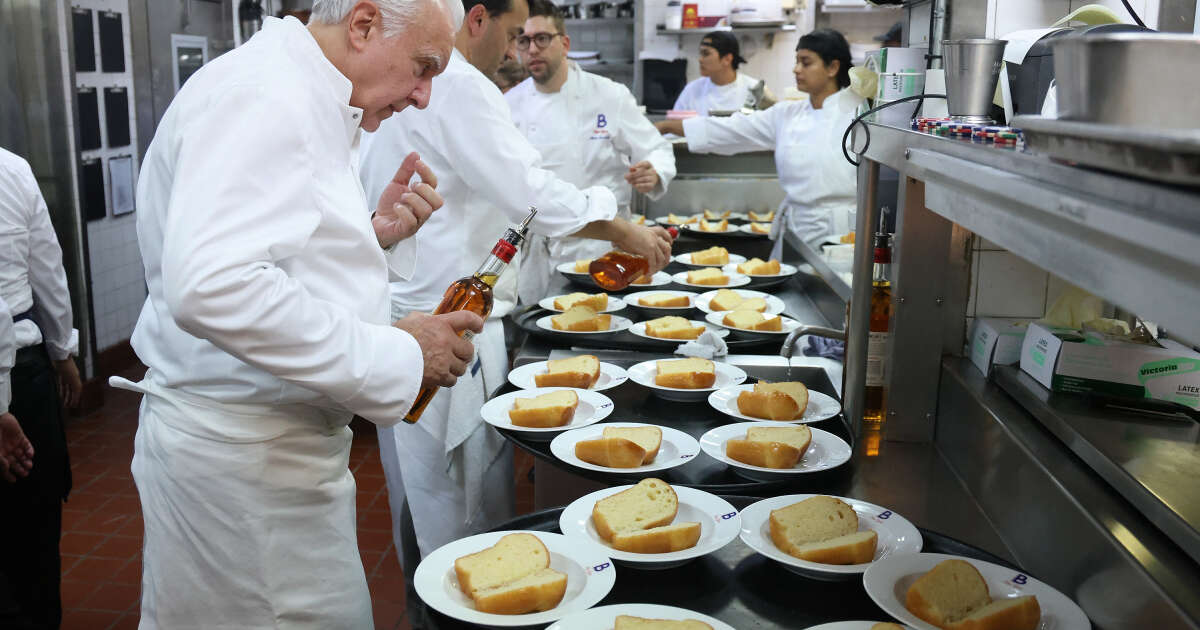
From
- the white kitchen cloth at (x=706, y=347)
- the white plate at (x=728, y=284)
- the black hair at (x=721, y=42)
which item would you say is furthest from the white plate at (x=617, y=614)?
the black hair at (x=721, y=42)

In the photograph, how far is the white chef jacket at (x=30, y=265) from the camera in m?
2.69

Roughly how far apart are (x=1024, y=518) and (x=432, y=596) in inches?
35.8

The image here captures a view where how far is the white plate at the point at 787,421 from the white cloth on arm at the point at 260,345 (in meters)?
0.73

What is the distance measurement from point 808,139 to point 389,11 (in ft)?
10.1

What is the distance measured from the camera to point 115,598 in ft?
10.5

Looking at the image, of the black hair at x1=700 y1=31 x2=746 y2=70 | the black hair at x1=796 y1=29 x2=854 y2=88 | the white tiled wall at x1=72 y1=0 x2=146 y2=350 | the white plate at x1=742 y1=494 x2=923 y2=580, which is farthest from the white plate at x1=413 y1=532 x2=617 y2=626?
the black hair at x1=700 y1=31 x2=746 y2=70

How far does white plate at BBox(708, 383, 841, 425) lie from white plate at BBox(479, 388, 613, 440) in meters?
0.23

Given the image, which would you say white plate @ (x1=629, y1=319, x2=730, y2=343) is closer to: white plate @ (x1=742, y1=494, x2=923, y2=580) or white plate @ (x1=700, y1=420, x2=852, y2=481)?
white plate @ (x1=700, y1=420, x2=852, y2=481)

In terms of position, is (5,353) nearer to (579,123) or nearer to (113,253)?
(579,123)

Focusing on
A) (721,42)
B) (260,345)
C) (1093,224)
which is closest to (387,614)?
(260,345)

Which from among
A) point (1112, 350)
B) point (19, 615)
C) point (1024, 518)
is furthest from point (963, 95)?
point (19, 615)

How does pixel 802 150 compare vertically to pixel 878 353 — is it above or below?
above

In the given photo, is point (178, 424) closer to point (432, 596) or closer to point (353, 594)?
point (353, 594)

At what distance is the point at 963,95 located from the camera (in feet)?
4.65
